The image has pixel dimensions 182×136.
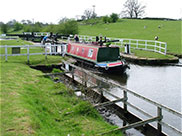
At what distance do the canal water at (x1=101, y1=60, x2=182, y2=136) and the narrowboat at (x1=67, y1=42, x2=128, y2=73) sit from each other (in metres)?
0.56

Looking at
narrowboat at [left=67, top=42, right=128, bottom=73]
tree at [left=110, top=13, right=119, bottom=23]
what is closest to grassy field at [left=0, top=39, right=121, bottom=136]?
narrowboat at [left=67, top=42, right=128, bottom=73]

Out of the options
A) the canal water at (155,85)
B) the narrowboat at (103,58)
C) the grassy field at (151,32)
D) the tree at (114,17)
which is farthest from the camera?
the tree at (114,17)

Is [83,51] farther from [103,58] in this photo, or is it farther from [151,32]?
[151,32]

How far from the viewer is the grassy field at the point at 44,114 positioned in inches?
199

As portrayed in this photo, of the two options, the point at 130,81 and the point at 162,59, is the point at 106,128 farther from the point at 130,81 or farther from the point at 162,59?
the point at 162,59

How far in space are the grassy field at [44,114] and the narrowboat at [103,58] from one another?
21.0 ft

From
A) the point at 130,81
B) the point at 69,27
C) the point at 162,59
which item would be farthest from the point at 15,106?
the point at 69,27

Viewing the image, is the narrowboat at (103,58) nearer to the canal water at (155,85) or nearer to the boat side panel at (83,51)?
the boat side panel at (83,51)

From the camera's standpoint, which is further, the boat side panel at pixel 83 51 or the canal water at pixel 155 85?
the boat side panel at pixel 83 51

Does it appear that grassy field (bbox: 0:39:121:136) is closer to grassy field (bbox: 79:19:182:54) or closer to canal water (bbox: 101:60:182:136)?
canal water (bbox: 101:60:182:136)

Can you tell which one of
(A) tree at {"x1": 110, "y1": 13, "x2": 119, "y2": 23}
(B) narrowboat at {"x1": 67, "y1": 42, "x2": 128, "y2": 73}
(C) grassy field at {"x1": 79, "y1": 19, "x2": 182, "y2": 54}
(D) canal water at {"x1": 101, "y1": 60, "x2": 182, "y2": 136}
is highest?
(A) tree at {"x1": 110, "y1": 13, "x2": 119, "y2": 23}

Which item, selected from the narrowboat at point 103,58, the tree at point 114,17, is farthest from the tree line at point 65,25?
the narrowboat at point 103,58

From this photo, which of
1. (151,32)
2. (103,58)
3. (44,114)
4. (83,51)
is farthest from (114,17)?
(44,114)

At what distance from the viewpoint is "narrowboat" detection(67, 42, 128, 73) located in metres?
14.8
